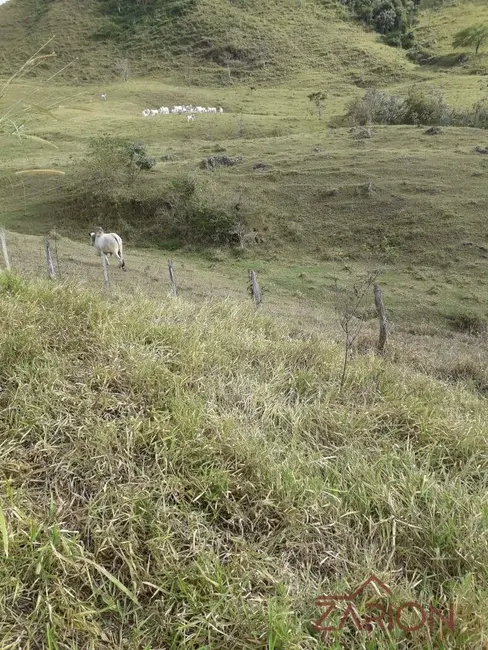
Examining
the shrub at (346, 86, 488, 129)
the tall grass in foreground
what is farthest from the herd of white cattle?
the tall grass in foreground

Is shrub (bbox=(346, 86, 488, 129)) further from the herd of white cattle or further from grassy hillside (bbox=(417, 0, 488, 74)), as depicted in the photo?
grassy hillside (bbox=(417, 0, 488, 74))

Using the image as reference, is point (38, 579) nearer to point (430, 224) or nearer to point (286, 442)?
point (286, 442)

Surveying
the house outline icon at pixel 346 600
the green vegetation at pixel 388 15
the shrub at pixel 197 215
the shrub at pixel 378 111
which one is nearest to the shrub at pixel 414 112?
the shrub at pixel 378 111

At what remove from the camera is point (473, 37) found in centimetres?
7319

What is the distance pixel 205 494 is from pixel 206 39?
95.6 metres

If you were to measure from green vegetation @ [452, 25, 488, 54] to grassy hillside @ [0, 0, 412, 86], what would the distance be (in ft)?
29.7

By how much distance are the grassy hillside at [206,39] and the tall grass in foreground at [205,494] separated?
3022 inches

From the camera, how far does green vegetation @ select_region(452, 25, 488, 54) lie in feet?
233

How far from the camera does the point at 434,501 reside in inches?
87.6

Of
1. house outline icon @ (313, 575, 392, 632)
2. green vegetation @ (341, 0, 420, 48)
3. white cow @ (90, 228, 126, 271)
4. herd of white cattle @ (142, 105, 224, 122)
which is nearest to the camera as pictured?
house outline icon @ (313, 575, 392, 632)

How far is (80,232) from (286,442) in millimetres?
25986

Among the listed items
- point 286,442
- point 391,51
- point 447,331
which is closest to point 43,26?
point 391,51

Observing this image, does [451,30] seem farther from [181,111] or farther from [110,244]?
[110,244]

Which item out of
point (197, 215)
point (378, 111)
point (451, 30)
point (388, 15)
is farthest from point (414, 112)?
point (388, 15)
